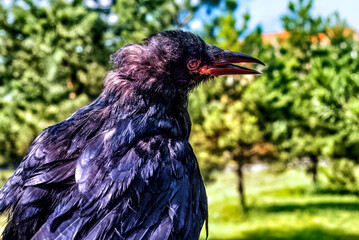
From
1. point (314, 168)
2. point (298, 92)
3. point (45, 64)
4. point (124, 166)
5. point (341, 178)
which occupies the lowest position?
point (124, 166)

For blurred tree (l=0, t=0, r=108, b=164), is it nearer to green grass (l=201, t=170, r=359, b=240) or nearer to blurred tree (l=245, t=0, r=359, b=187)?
blurred tree (l=245, t=0, r=359, b=187)

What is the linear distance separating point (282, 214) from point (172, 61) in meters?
8.76

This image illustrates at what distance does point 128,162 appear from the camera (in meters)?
1.69

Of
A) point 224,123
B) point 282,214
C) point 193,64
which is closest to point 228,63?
point 193,64

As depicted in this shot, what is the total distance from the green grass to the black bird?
688cm

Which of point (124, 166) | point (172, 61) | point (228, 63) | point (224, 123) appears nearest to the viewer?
point (124, 166)

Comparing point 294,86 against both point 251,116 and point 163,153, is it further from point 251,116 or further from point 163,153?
point 163,153

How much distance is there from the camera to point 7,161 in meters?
9.29

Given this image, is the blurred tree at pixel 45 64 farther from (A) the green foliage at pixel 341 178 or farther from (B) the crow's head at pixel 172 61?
(A) the green foliage at pixel 341 178

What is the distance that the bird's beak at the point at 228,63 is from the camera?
2041 millimetres

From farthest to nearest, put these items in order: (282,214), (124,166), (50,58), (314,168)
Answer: (314,168) < (282,214) < (50,58) < (124,166)

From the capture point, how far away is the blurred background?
761cm

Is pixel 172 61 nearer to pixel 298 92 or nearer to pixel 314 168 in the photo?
pixel 298 92

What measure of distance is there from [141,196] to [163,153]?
239mm
